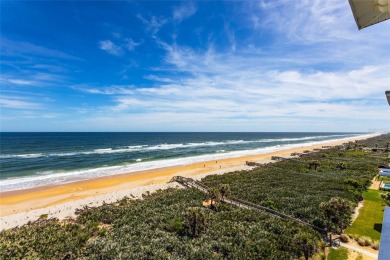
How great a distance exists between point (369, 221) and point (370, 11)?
30.4m

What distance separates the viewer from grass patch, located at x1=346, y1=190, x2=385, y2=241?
23.7 meters

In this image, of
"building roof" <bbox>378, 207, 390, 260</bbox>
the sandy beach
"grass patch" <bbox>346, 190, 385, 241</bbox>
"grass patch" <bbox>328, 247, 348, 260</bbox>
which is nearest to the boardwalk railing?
the sandy beach

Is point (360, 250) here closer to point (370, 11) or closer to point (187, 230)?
point (187, 230)

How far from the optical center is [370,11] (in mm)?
2947

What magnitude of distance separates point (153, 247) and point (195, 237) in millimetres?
4008

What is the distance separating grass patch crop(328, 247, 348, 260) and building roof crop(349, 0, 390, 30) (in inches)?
861

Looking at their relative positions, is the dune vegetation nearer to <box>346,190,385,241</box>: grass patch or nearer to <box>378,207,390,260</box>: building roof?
<box>346,190,385,241</box>: grass patch

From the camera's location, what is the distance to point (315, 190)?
36656 millimetres

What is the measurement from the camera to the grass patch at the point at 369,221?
2370 cm

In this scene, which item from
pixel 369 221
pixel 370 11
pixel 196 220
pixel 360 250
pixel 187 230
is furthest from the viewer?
pixel 369 221

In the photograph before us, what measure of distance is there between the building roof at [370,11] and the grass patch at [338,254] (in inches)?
861

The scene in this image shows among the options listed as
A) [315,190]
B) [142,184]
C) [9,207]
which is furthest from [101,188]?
[315,190]

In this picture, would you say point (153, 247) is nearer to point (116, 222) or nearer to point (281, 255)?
point (116, 222)

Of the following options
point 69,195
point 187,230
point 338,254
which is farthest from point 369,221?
point 69,195
